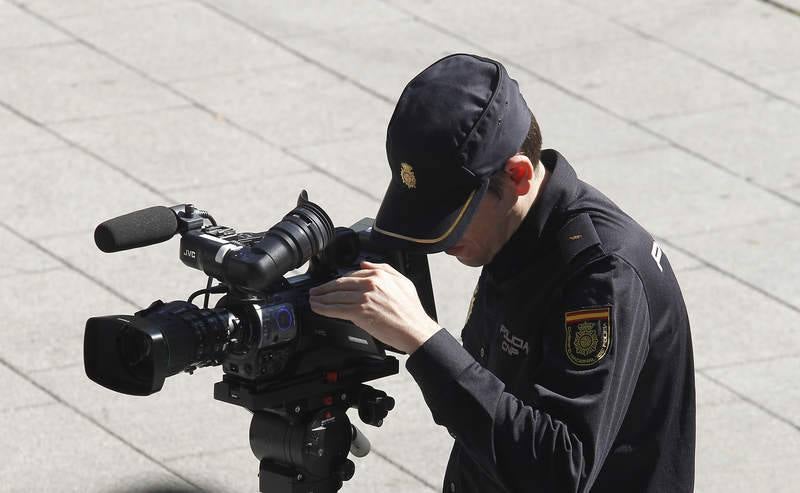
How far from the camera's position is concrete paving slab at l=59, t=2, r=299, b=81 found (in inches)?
359

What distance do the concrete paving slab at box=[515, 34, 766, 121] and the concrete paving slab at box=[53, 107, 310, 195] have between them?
2002 millimetres

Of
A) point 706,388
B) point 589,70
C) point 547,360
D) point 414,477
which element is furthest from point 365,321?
point 589,70

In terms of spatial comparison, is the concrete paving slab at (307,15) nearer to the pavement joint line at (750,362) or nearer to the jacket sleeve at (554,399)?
the pavement joint line at (750,362)

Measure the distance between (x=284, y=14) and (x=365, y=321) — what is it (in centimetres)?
701

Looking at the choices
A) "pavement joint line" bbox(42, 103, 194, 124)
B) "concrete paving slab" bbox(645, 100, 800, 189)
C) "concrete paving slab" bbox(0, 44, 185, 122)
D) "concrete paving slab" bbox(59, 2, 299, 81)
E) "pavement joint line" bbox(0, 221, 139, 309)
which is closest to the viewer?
"pavement joint line" bbox(0, 221, 139, 309)

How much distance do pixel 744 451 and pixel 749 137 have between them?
307cm

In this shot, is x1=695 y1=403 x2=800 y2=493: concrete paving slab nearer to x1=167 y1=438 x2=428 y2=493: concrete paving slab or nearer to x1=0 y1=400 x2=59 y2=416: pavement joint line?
x1=167 y1=438 x2=428 y2=493: concrete paving slab

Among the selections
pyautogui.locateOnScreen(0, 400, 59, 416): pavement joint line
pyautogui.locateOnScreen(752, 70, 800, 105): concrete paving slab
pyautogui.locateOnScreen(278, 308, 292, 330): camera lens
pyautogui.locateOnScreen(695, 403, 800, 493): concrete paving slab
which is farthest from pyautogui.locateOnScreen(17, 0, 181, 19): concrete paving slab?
pyautogui.locateOnScreen(278, 308, 292, 330): camera lens

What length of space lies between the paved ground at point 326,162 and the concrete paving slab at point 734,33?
0.06 ft

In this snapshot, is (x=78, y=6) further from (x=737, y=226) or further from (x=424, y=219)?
(x=424, y=219)

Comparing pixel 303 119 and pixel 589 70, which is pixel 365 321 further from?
pixel 589 70

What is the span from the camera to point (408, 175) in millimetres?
3238

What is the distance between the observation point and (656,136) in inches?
340

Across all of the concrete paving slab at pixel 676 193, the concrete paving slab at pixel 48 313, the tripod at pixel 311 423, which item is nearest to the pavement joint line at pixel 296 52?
the concrete paving slab at pixel 676 193
